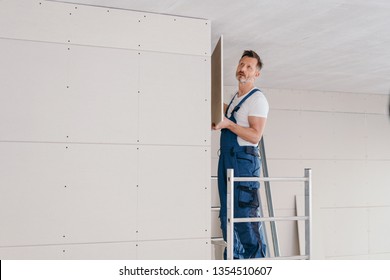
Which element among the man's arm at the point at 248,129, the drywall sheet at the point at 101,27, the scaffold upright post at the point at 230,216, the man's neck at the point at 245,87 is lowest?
the scaffold upright post at the point at 230,216

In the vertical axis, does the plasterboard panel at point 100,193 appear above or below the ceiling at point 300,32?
below

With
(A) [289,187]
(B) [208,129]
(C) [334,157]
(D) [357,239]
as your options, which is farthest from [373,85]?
A: (B) [208,129]

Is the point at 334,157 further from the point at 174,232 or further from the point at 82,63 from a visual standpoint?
the point at 82,63

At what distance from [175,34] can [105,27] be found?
19.4 inches

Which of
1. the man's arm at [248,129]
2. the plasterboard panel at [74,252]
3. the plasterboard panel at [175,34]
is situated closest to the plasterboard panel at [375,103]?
the man's arm at [248,129]

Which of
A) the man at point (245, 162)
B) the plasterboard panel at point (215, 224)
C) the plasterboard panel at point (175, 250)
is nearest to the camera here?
the plasterboard panel at point (175, 250)

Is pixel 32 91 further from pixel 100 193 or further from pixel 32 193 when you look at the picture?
pixel 100 193

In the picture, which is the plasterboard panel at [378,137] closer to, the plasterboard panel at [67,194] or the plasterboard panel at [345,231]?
the plasterboard panel at [345,231]

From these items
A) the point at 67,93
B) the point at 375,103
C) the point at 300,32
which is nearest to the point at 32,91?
the point at 67,93

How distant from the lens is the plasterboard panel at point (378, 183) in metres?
7.17

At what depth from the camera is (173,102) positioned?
3604mm

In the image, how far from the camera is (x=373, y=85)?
6500mm

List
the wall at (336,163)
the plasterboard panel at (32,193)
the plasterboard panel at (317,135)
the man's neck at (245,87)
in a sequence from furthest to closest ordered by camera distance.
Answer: the plasterboard panel at (317,135)
the wall at (336,163)
the man's neck at (245,87)
the plasterboard panel at (32,193)

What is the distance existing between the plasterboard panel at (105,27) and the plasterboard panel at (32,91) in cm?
17
